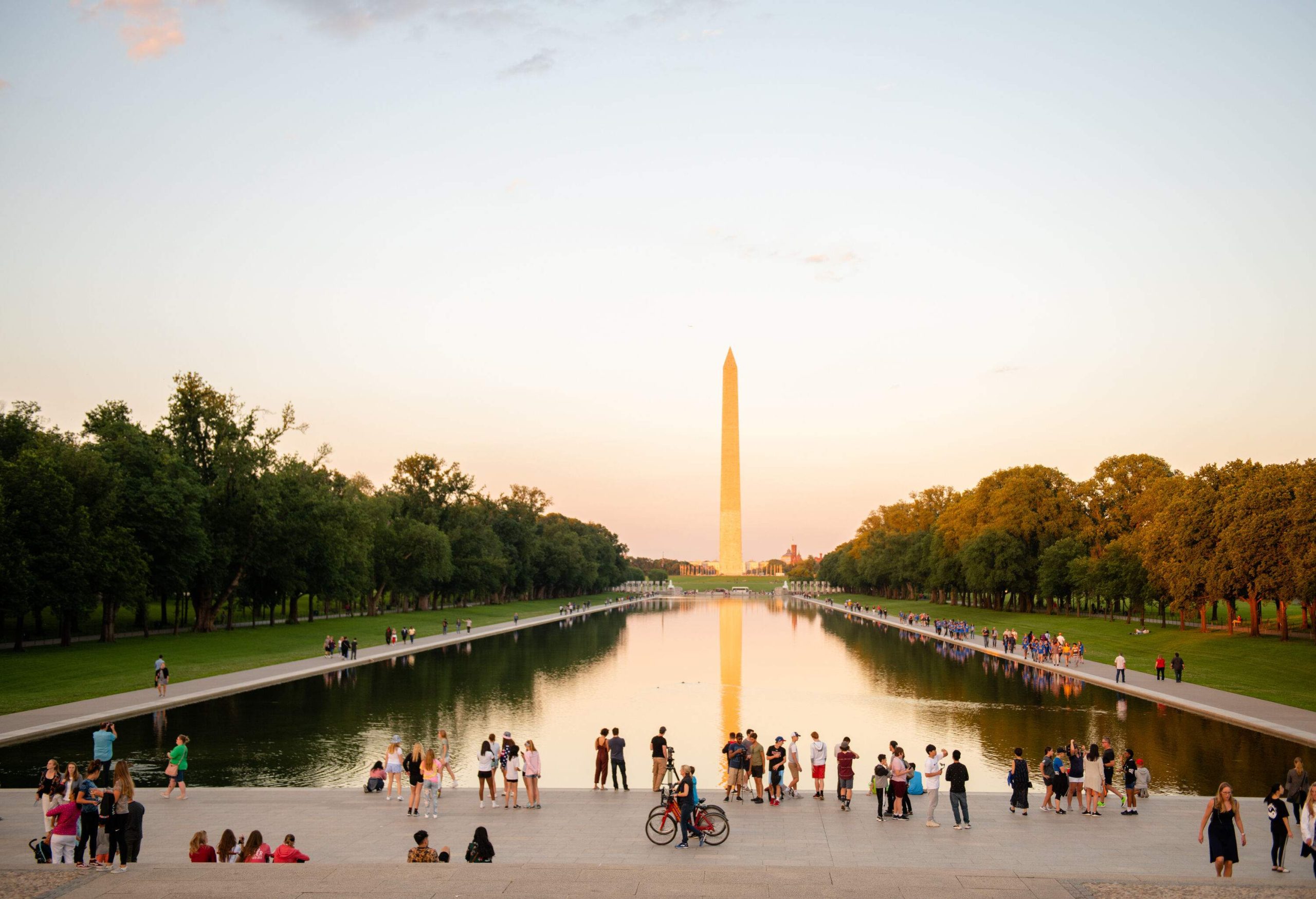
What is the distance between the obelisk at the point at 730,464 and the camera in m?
150

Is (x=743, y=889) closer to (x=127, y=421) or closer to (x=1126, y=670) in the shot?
(x=1126, y=670)

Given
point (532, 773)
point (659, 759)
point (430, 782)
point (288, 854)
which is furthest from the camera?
point (659, 759)

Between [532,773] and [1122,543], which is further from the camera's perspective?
[1122,543]

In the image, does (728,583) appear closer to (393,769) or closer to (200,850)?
(393,769)

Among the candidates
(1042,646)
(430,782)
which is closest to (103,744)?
(430,782)

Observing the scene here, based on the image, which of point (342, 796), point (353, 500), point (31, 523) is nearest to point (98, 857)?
point (342, 796)

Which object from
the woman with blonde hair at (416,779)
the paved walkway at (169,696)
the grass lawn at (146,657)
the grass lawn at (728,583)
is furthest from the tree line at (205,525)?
the grass lawn at (728,583)

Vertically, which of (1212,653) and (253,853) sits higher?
(253,853)

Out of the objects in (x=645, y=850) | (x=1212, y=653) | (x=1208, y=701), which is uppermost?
(x=645, y=850)

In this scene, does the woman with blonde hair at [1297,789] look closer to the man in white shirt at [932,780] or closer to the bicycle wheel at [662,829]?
the man in white shirt at [932,780]

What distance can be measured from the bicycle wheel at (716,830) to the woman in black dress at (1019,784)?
19.4 ft

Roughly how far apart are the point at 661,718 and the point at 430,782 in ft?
47.3

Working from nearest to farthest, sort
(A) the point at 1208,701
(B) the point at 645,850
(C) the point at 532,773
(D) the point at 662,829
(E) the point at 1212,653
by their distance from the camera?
(B) the point at 645,850
(D) the point at 662,829
(C) the point at 532,773
(A) the point at 1208,701
(E) the point at 1212,653

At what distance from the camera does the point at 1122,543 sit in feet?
227
